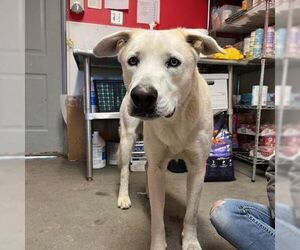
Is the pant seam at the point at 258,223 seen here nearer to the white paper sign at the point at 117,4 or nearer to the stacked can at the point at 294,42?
the stacked can at the point at 294,42

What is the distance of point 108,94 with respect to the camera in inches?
88.4

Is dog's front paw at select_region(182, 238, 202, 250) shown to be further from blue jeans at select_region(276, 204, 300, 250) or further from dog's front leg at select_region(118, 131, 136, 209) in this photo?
blue jeans at select_region(276, 204, 300, 250)

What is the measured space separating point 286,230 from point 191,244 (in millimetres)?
788

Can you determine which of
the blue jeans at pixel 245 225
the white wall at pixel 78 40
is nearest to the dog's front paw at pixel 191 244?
the blue jeans at pixel 245 225

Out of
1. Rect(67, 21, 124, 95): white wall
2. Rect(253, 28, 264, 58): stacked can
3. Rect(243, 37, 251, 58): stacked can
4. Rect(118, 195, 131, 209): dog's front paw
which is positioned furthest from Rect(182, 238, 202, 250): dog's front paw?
Rect(67, 21, 124, 95): white wall

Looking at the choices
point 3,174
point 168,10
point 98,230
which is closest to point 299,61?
point 98,230

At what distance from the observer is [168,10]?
9.38ft

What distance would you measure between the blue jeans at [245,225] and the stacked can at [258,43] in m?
1.52

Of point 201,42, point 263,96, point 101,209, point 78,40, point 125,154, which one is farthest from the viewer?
point 78,40

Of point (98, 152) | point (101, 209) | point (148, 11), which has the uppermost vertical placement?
point (148, 11)

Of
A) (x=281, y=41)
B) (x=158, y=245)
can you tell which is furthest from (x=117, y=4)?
(x=281, y=41)

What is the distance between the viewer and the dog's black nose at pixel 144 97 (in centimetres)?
84

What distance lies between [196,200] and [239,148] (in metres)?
1.67

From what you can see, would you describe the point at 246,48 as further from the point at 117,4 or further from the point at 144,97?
the point at 144,97
